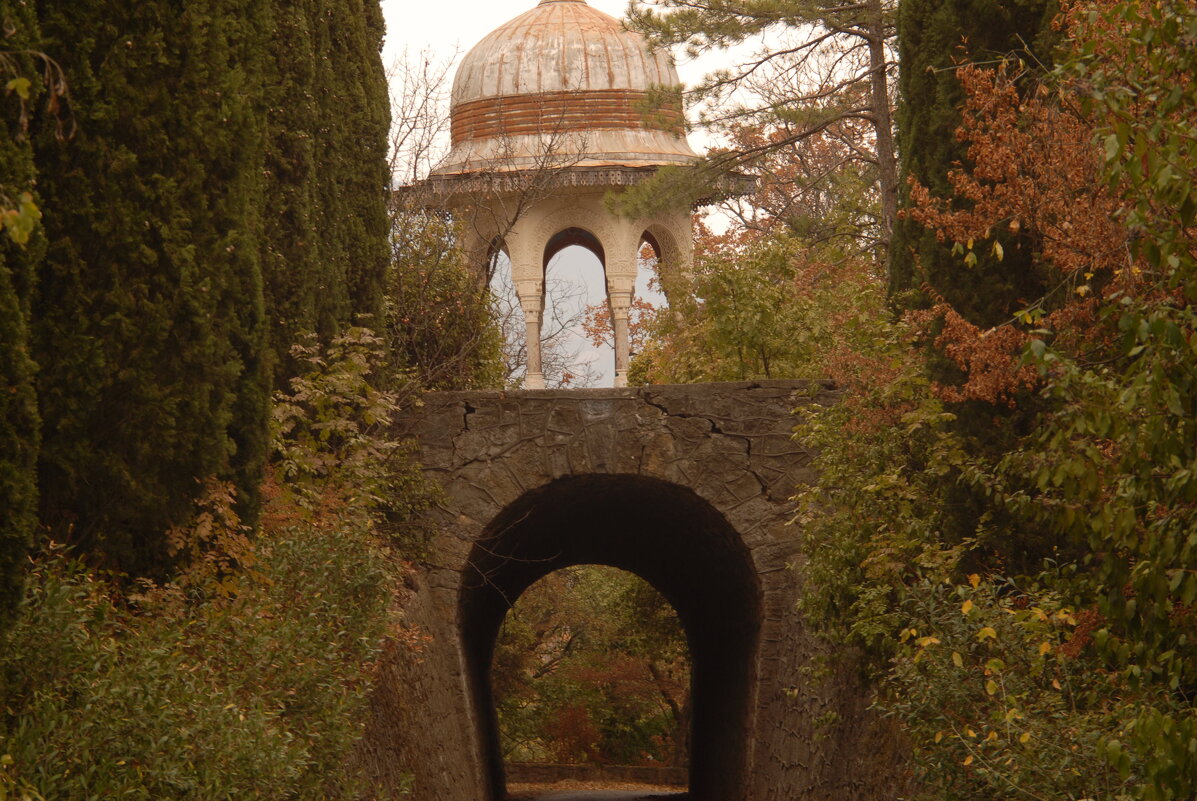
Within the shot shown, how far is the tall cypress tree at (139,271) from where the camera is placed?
7004 mm

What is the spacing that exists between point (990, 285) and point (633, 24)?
26.9ft

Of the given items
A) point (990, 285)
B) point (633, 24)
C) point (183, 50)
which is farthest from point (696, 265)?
point (183, 50)

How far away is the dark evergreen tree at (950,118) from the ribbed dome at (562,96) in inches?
470

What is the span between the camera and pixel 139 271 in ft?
24.4

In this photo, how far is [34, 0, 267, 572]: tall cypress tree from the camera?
7004 mm

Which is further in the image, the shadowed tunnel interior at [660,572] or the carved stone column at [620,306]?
the carved stone column at [620,306]

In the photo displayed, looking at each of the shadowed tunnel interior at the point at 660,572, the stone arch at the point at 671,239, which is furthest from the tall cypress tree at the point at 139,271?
the stone arch at the point at 671,239

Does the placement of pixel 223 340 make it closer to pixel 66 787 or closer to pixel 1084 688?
pixel 66 787

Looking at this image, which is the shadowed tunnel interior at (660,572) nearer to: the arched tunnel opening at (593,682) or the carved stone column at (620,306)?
the carved stone column at (620,306)

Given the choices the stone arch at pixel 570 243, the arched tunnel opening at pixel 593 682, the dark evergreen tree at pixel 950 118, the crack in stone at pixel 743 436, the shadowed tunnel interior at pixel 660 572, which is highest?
the stone arch at pixel 570 243

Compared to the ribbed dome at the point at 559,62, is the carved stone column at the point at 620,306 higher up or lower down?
lower down

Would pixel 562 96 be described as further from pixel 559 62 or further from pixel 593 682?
pixel 593 682

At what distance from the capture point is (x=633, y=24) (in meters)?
16.0

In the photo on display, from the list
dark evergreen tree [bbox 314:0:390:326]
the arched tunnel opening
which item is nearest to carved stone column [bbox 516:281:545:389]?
the arched tunnel opening
